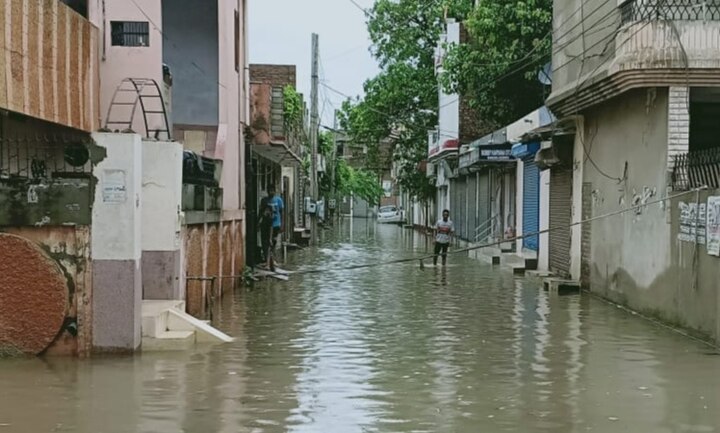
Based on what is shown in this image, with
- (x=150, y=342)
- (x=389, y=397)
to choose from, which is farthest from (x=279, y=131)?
(x=389, y=397)

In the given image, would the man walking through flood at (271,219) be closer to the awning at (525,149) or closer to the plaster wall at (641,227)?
the awning at (525,149)

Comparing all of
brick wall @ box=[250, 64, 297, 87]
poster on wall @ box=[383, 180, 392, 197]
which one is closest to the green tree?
brick wall @ box=[250, 64, 297, 87]

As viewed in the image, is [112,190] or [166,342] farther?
[166,342]

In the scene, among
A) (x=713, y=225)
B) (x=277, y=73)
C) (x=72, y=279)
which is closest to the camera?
(x=72, y=279)

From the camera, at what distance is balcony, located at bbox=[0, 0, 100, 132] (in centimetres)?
1007

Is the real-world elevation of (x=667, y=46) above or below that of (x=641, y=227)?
above

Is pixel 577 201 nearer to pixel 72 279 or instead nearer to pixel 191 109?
pixel 191 109

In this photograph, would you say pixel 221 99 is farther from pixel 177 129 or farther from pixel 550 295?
pixel 550 295

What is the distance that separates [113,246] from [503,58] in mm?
20613

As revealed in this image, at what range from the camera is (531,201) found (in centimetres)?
2816

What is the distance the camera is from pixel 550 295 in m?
19.2

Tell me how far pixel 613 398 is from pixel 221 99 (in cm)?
1360

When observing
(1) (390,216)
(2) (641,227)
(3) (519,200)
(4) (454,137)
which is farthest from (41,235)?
(1) (390,216)

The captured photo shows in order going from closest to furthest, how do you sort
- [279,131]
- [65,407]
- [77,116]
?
[65,407]
[77,116]
[279,131]
